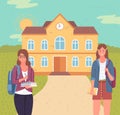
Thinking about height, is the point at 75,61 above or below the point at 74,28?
below

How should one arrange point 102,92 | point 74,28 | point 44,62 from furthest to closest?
1. point 74,28
2. point 44,62
3. point 102,92

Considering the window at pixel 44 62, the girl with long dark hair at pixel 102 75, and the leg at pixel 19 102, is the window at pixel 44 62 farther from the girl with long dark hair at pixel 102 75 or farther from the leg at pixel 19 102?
the leg at pixel 19 102

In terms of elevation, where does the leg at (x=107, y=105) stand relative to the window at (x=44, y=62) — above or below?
below

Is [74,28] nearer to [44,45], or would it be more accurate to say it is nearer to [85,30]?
[85,30]

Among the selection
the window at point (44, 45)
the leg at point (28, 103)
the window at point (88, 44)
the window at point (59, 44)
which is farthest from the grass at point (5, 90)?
the window at point (88, 44)

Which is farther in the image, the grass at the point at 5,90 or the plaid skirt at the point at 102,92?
the grass at the point at 5,90

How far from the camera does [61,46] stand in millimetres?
36156

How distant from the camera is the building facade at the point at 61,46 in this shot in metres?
35.4

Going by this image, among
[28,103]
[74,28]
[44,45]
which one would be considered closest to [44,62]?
[44,45]

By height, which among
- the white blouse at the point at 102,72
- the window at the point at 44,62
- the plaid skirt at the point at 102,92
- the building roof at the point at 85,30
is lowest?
the plaid skirt at the point at 102,92

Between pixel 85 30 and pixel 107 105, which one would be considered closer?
pixel 107 105

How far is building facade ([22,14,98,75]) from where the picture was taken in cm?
3541

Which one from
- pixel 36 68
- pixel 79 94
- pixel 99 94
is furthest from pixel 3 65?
pixel 99 94

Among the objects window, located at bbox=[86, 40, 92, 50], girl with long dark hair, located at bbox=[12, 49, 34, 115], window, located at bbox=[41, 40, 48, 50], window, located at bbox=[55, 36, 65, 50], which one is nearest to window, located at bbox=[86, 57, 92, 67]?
window, located at bbox=[86, 40, 92, 50]
